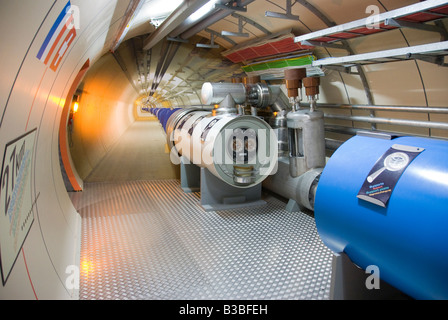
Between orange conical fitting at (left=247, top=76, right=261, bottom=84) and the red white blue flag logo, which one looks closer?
the red white blue flag logo

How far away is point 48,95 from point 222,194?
2.80m

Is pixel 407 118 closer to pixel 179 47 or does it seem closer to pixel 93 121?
pixel 179 47

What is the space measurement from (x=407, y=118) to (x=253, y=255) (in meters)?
2.31

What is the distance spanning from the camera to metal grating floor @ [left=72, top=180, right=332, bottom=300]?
104 inches

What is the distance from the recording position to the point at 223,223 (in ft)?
13.4

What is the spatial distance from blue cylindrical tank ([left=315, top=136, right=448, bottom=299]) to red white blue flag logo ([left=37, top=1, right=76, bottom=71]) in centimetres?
175

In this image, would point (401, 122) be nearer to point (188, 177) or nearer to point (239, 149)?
point (239, 149)

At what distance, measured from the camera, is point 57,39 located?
77.3 inches

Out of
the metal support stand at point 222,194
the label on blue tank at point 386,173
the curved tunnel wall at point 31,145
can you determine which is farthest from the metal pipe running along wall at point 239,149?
the label on blue tank at point 386,173

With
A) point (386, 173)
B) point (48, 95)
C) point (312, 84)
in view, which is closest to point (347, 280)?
point (386, 173)

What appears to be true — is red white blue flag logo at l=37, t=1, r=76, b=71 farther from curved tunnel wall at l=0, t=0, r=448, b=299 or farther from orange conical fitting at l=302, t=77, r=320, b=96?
orange conical fitting at l=302, t=77, r=320, b=96

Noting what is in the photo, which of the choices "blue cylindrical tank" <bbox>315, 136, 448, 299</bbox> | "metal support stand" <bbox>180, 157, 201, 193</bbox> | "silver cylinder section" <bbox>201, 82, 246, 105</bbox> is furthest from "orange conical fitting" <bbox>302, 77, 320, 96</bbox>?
"metal support stand" <bbox>180, 157, 201, 193</bbox>

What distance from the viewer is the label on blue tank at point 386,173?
1827 millimetres
